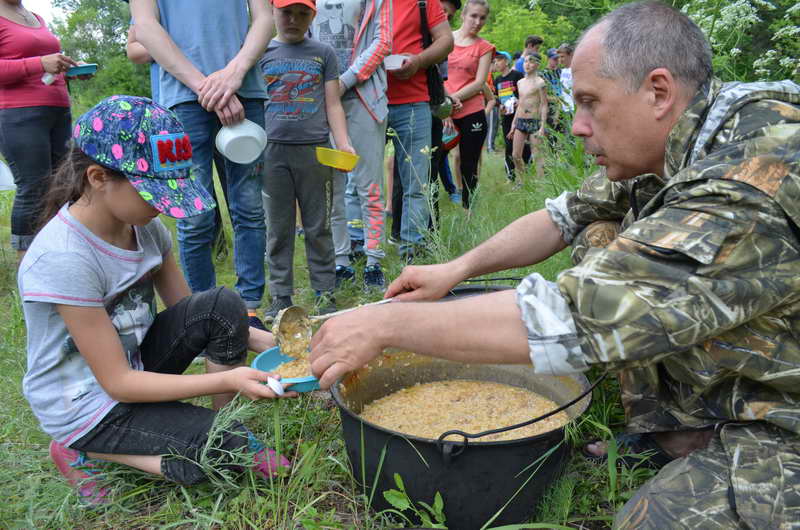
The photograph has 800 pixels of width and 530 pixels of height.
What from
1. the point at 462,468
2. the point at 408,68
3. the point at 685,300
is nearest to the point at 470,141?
the point at 408,68

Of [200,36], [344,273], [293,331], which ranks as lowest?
[344,273]

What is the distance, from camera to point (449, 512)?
164 centimetres

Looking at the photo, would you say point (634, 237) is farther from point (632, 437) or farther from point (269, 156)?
point (269, 156)

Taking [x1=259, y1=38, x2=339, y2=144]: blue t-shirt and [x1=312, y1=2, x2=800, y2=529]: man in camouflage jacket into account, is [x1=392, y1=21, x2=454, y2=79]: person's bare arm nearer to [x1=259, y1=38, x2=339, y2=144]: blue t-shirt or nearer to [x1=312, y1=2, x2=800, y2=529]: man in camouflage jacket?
[x1=259, y1=38, x2=339, y2=144]: blue t-shirt

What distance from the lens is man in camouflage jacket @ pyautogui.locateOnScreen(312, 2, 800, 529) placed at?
1.16 m

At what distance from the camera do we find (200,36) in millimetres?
2850

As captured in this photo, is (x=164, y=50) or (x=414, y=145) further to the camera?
(x=414, y=145)

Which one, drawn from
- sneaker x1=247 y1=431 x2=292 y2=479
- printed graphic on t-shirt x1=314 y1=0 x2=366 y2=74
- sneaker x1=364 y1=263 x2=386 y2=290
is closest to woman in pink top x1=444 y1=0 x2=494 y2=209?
printed graphic on t-shirt x1=314 y1=0 x2=366 y2=74

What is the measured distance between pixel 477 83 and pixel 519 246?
376 centimetres

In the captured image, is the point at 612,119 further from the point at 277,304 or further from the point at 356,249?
the point at 356,249

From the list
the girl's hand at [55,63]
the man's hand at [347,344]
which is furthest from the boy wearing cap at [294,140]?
the man's hand at [347,344]

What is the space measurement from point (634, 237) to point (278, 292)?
2528 millimetres

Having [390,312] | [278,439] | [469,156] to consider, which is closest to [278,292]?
[278,439]

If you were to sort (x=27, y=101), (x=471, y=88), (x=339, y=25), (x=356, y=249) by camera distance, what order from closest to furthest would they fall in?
(x=27, y=101) → (x=339, y=25) → (x=356, y=249) → (x=471, y=88)
